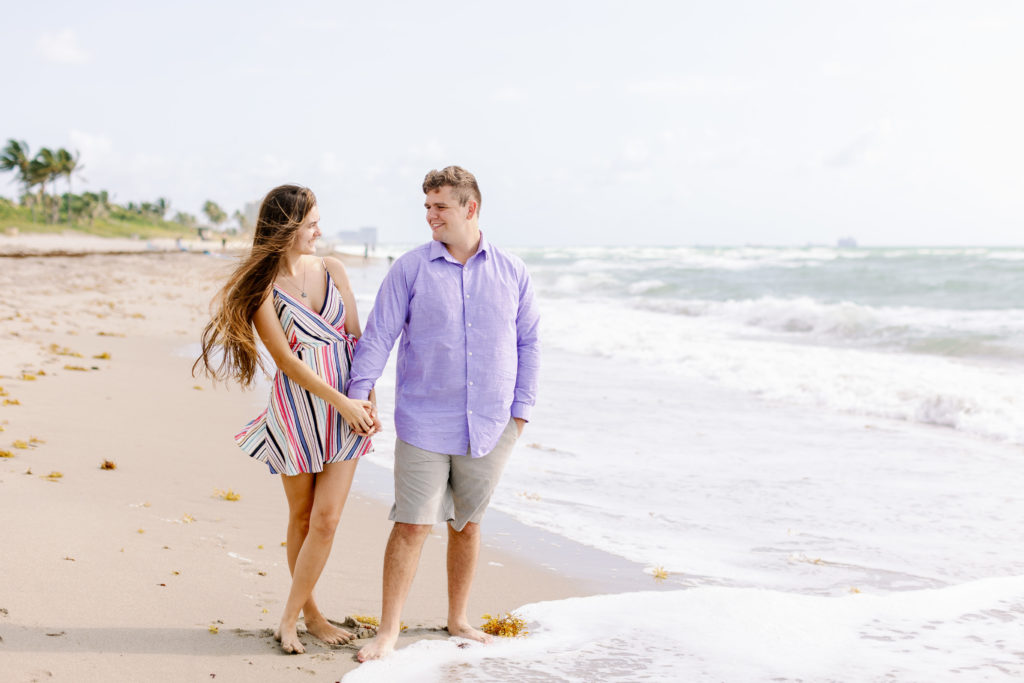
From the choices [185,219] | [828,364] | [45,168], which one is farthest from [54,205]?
[828,364]

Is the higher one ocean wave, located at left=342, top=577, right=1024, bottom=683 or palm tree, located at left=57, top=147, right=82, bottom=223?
palm tree, located at left=57, top=147, right=82, bottom=223

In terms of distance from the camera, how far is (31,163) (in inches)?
2803

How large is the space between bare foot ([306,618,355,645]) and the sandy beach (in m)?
0.05

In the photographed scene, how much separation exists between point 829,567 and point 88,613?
3.57 m

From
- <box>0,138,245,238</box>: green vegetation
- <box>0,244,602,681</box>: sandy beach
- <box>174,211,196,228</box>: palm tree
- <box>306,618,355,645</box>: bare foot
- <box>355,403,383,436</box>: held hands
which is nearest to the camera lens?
<box>0,244,602,681</box>: sandy beach

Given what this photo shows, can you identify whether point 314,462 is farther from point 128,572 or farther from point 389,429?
point 389,429

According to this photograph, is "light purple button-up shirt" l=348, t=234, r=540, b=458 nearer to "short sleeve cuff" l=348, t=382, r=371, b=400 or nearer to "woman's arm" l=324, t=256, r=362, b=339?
"short sleeve cuff" l=348, t=382, r=371, b=400

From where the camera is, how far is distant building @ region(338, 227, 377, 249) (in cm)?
15438

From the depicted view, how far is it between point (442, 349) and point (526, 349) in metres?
0.40

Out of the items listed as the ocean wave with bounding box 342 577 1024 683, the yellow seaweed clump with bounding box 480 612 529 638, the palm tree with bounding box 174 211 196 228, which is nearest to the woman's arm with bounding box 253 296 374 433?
the ocean wave with bounding box 342 577 1024 683

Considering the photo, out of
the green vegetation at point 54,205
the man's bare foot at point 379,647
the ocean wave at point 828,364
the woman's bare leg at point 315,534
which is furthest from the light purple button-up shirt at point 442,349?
the green vegetation at point 54,205

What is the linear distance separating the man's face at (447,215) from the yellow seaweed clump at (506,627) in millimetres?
1587

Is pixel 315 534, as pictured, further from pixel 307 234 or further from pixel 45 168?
pixel 45 168

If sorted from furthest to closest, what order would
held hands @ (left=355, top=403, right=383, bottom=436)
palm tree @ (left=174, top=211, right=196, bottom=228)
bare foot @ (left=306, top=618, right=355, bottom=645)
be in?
palm tree @ (left=174, top=211, right=196, bottom=228)
bare foot @ (left=306, top=618, right=355, bottom=645)
held hands @ (left=355, top=403, right=383, bottom=436)
